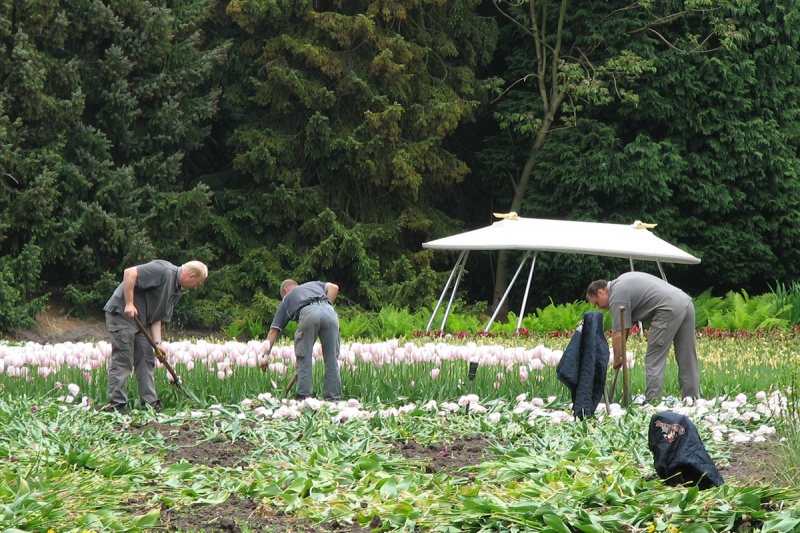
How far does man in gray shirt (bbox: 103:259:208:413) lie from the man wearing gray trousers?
0.90 m

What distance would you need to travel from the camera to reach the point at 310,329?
8438mm

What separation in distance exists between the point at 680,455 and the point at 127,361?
14.8 feet

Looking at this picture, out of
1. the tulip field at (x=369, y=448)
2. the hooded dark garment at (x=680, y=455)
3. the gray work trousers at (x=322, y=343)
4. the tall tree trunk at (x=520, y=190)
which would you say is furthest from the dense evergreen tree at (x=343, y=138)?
the hooded dark garment at (x=680, y=455)

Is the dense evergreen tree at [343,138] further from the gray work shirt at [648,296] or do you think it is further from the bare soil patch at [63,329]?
the gray work shirt at [648,296]

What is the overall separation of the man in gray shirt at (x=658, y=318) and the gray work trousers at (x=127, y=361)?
11.9 feet

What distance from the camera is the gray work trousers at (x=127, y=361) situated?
7.83 meters

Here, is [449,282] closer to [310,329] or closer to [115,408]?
[310,329]

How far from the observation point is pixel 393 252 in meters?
20.5

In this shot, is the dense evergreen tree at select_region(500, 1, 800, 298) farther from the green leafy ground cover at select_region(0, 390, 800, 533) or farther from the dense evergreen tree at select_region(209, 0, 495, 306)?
the green leafy ground cover at select_region(0, 390, 800, 533)

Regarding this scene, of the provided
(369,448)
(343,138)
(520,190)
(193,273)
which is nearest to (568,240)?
(343,138)

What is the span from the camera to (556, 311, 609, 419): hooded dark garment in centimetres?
711

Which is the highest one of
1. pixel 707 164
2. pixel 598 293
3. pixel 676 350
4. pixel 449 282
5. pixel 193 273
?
pixel 707 164

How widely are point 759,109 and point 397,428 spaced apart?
54.4 ft

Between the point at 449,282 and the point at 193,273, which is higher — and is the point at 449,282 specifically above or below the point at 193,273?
below
